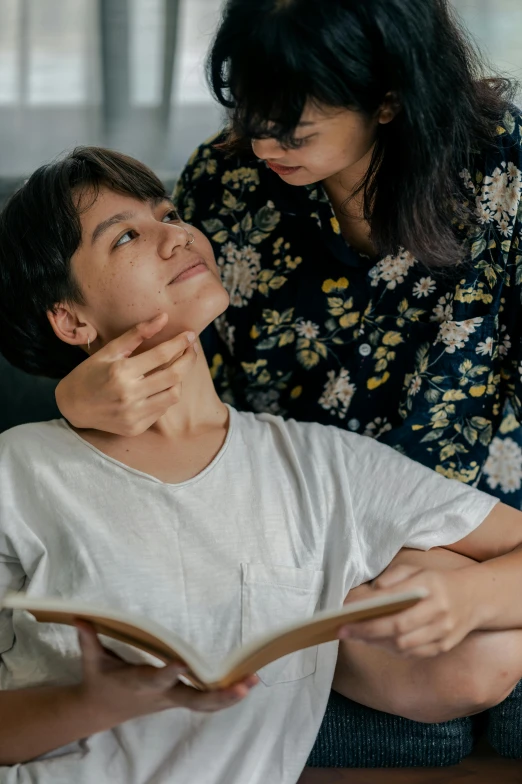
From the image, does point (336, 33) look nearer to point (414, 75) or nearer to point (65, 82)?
point (414, 75)

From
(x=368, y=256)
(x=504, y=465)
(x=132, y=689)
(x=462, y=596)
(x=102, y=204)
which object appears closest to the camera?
(x=132, y=689)

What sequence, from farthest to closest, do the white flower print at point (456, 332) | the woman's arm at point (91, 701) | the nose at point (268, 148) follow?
the white flower print at point (456, 332) < the nose at point (268, 148) < the woman's arm at point (91, 701)

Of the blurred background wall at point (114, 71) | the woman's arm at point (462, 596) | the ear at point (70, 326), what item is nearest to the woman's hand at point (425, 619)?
the woman's arm at point (462, 596)

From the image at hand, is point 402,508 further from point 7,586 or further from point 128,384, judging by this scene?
point 7,586

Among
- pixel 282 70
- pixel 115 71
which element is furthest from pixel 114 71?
pixel 282 70

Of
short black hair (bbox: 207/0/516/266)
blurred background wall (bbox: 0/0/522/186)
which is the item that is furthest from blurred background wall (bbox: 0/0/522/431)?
short black hair (bbox: 207/0/516/266)

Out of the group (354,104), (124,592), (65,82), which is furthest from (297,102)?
(65,82)

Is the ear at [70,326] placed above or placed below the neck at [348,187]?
below

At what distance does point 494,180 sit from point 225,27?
0.58 meters

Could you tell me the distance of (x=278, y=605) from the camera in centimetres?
141

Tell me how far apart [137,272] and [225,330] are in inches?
17.7

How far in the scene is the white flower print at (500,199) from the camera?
1572mm

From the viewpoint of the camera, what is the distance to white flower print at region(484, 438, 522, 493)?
1.99m

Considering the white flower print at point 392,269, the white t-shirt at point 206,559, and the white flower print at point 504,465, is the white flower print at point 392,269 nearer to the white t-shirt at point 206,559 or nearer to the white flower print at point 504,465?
the white t-shirt at point 206,559
